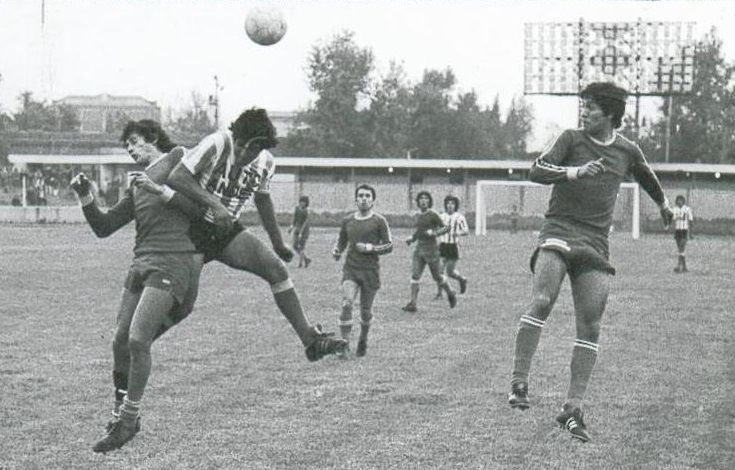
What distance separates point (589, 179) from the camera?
8.58 m

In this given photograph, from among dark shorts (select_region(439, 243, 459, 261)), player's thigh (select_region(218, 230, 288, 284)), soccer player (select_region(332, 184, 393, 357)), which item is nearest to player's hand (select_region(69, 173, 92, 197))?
player's thigh (select_region(218, 230, 288, 284))

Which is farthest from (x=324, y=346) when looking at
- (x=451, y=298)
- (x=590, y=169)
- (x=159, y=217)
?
(x=451, y=298)

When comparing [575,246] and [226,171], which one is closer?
[226,171]

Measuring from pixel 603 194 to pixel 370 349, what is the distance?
7494mm

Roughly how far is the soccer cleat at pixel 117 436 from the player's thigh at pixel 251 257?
1.35 metres

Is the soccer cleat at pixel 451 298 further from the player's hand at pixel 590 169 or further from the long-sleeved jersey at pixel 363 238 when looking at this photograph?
the player's hand at pixel 590 169

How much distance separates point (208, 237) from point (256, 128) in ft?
3.04

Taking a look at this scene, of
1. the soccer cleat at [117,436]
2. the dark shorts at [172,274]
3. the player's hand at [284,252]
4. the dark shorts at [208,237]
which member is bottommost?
the soccer cleat at [117,436]

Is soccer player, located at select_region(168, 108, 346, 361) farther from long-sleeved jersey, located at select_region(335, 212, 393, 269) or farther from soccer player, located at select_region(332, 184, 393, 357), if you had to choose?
long-sleeved jersey, located at select_region(335, 212, 393, 269)

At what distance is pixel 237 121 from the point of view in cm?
835

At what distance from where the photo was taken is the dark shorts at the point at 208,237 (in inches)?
336

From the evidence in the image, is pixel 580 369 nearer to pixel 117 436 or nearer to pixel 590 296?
pixel 590 296

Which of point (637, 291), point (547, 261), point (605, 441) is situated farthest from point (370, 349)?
point (637, 291)

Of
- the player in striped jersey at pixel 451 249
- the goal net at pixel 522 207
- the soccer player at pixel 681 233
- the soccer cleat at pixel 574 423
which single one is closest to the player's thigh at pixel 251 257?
the soccer cleat at pixel 574 423
